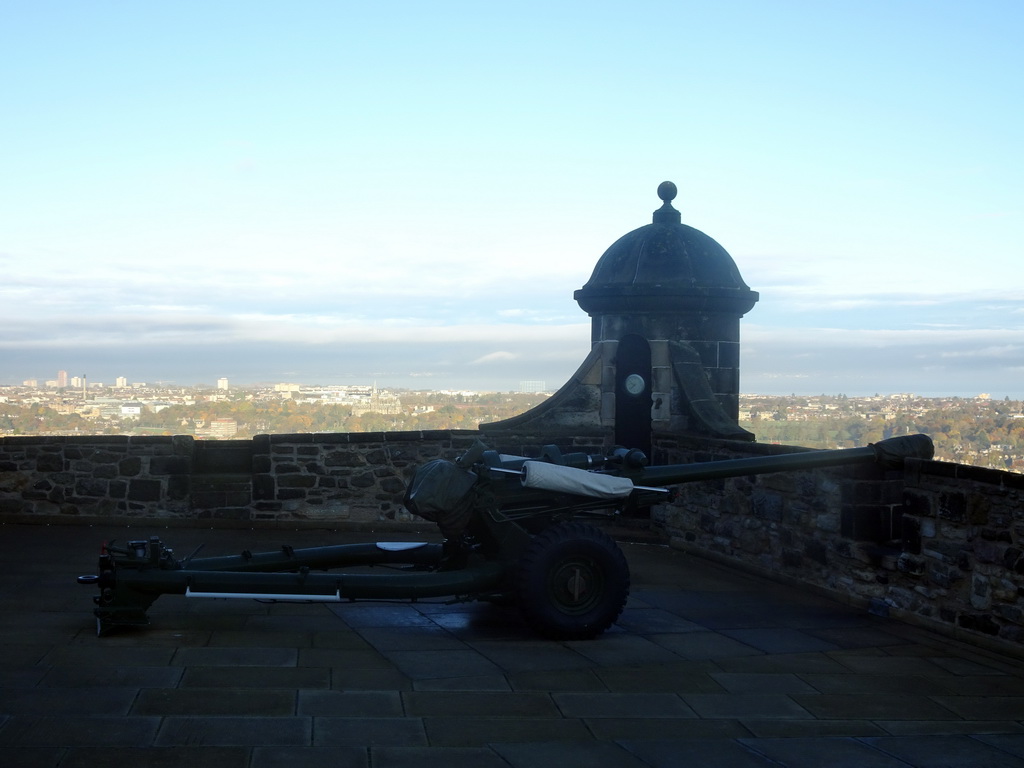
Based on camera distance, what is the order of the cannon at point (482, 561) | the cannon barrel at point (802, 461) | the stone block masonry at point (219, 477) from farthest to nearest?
1. the stone block masonry at point (219, 477)
2. the cannon barrel at point (802, 461)
3. the cannon at point (482, 561)

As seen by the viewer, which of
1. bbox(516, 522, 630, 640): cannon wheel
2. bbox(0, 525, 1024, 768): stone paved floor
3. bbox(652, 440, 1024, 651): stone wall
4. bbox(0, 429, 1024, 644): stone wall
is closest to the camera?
bbox(0, 525, 1024, 768): stone paved floor

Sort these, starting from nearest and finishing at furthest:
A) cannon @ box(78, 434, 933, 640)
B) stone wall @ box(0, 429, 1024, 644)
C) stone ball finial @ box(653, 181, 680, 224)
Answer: cannon @ box(78, 434, 933, 640) < stone wall @ box(0, 429, 1024, 644) < stone ball finial @ box(653, 181, 680, 224)

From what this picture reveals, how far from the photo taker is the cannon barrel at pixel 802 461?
705 cm

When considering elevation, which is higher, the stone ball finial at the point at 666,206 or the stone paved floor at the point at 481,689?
the stone ball finial at the point at 666,206

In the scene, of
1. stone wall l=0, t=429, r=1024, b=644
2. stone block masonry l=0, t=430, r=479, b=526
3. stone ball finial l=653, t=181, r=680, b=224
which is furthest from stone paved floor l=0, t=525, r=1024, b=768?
stone ball finial l=653, t=181, r=680, b=224

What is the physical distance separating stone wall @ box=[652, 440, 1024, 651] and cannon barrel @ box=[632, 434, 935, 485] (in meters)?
0.19

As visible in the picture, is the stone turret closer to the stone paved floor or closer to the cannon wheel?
the stone paved floor

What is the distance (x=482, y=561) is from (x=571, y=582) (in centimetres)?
59

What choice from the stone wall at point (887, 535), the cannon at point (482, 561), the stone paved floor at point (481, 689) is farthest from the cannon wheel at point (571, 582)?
the stone wall at point (887, 535)

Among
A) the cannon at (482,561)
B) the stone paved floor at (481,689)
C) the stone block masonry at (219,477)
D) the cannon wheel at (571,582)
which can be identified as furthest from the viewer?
the stone block masonry at (219,477)

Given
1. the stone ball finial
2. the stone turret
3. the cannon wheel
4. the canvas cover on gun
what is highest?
the stone ball finial

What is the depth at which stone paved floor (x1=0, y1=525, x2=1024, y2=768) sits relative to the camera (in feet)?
14.5

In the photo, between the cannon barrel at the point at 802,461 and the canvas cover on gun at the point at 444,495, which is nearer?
the canvas cover on gun at the point at 444,495

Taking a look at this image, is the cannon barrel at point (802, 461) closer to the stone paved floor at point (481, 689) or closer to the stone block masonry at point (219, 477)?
the stone paved floor at point (481, 689)
